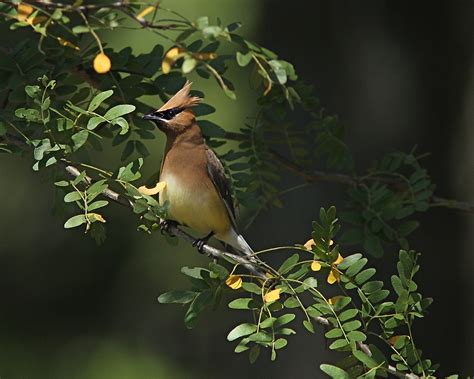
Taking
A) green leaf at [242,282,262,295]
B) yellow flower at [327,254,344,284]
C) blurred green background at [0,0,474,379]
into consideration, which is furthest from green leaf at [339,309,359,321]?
blurred green background at [0,0,474,379]

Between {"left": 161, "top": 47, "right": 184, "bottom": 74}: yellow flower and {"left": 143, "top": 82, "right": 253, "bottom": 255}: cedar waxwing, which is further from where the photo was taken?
{"left": 143, "top": 82, "right": 253, "bottom": 255}: cedar waxwing

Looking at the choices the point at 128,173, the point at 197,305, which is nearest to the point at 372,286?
the point at 197,305

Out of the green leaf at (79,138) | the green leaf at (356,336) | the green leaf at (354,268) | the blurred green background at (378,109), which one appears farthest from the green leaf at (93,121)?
the blurred green background at (378,109)

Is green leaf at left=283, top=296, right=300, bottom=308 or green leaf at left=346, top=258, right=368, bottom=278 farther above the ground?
green leaf at left=346, top=258, right=368, bottom=278

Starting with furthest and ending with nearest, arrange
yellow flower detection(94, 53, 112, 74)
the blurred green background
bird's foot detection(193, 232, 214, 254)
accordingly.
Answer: the blurred green background → bird's foot detection(193, 232, 214, 254) → yellow flower detection(94, 53, 112, 74)

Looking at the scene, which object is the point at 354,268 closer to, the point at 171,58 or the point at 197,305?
the point at 197,305

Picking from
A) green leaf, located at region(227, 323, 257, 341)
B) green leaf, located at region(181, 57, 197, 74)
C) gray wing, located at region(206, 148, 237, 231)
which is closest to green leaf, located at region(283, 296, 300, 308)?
green leaf, located at region(227, 323, 257, 341)

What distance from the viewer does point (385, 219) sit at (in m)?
3.95

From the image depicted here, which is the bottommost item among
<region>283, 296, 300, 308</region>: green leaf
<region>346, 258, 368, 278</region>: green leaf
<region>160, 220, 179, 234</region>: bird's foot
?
<region>160, 220, 179, 234</region>: bird's foot

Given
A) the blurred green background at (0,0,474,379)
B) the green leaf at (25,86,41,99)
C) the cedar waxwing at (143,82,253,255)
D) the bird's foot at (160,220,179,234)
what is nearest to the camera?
the green leaf at (25,86,41,99)

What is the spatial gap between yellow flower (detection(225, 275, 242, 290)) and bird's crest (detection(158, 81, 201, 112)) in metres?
1.06

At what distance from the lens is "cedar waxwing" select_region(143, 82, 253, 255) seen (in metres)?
3.98

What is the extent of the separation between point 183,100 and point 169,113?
84 millimetres

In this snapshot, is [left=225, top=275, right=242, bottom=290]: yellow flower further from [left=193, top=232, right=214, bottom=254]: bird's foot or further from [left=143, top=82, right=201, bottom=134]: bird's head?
[left=143, top=82, right=201, bottom=134]: bird's head
